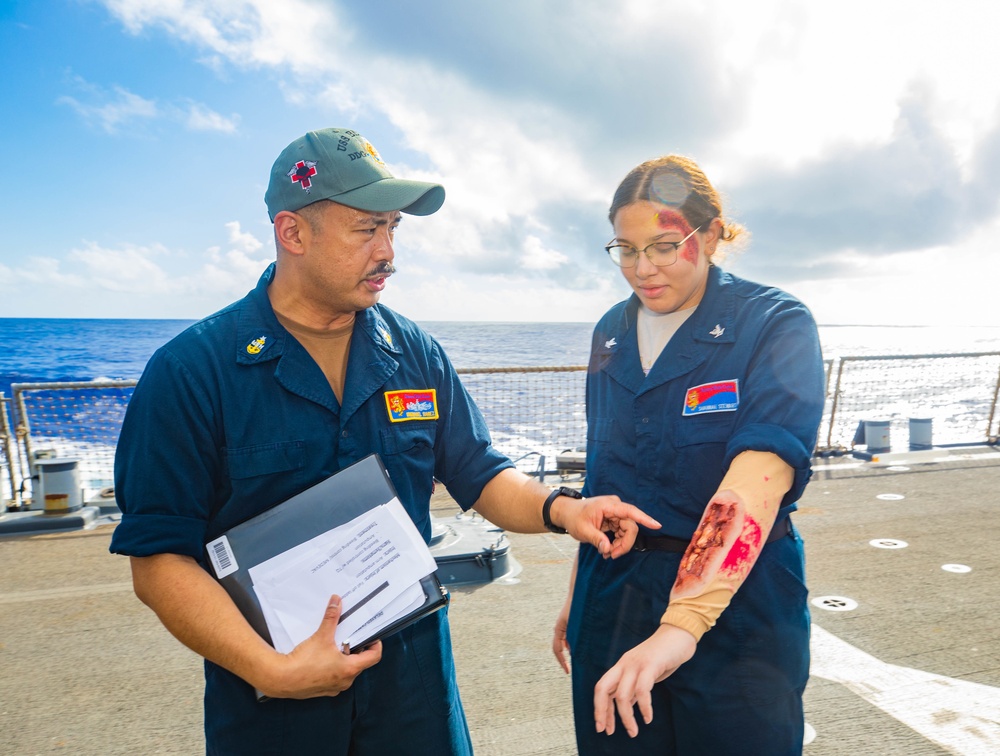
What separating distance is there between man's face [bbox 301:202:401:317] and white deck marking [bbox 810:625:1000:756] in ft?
10.3

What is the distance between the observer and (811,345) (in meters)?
→ 1.71

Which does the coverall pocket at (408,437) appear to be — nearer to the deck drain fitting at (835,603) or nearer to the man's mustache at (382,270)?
the man's mustache at (382,270)

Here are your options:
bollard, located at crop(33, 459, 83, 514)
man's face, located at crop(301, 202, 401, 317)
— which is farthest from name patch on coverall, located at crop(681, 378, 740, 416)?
bollard, located at crop(33, 459, 83, 514)

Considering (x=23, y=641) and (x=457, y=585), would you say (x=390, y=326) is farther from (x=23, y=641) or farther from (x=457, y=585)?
(x=23, y=641)

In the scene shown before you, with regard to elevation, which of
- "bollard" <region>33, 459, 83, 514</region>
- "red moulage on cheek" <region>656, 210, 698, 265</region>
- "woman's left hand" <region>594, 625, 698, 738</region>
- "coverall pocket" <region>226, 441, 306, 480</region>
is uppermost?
"red moulage on cheek" <region>656, 210, 698, 265</region>

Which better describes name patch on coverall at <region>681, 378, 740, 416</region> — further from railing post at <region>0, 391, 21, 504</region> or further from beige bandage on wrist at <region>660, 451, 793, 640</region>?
railing post at <region>0, 391, 21, 504</region>

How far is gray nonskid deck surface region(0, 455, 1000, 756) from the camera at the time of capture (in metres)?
3.04

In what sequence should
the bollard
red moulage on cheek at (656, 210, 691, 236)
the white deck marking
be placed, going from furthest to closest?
the bollard
the white deck marking
red moulage on cheek at (656, 210, 691, 236)

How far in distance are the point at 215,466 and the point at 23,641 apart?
11.8ft

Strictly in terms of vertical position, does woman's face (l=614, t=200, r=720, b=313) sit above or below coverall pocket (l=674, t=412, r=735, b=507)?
above

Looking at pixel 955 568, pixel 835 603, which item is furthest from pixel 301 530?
pixel 955 568

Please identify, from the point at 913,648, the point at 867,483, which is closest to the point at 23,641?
the point at 913,648

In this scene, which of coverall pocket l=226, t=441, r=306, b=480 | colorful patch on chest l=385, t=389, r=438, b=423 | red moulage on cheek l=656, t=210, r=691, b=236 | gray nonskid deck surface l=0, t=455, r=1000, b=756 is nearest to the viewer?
coverall pocket l=226, t=441, r=306, b=480

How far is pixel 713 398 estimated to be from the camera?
1783mm
